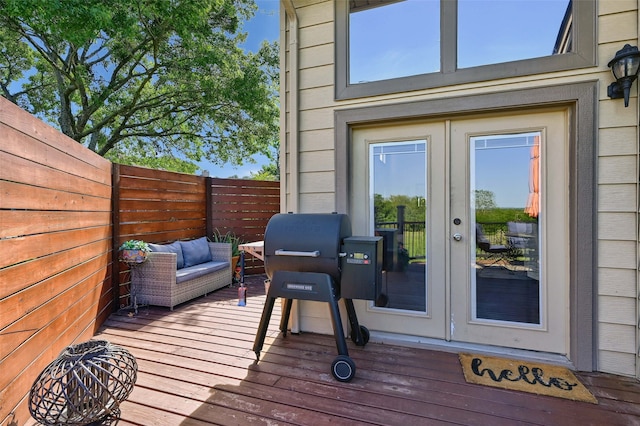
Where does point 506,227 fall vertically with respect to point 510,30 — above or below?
below

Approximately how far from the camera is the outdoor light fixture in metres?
1.93

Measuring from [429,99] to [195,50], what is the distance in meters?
5.94

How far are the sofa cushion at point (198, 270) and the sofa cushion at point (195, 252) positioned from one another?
81 mm

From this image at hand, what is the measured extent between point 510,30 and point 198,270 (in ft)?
13.8

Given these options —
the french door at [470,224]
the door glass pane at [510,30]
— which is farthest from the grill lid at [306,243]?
the door glass pane at [510,30]

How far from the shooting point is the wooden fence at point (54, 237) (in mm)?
1530

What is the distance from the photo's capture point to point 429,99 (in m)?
2.49

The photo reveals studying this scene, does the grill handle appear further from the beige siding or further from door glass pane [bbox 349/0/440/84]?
the beige siding

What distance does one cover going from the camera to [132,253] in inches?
138

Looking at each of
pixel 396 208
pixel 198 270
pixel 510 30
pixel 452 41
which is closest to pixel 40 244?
pixel 198 270

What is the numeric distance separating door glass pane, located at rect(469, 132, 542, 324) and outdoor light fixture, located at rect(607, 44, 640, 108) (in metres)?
0.51

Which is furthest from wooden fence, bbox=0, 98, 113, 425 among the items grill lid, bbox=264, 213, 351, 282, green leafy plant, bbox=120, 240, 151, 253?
grill lid, bbox=264, 213, 351, 282

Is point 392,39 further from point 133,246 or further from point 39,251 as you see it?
point 133,246

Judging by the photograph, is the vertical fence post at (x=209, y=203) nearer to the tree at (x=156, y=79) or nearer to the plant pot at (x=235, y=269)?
the plant pot at (x=235, y=269)
